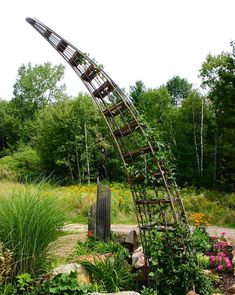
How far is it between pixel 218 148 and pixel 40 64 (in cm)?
2230

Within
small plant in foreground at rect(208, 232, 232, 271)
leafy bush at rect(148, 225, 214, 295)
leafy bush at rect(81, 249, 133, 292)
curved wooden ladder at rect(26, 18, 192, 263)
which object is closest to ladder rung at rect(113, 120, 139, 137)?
curved wooden ladder at rect(26, 18, 192, 263)

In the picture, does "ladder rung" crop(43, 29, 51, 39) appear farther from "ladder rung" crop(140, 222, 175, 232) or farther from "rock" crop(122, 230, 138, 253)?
"rock" crop(122, 230, 138, 253)

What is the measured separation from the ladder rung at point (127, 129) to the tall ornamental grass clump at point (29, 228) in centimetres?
94

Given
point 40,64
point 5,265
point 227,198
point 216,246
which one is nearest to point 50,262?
point 5,265

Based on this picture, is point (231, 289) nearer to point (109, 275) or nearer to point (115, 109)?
point (109, 275)

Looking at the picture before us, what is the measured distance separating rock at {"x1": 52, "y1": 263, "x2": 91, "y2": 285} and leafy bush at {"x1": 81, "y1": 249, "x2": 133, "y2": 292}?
74 mm

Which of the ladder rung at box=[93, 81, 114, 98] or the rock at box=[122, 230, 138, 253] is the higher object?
the ladder rung at box=[93, 81, 114, 98]

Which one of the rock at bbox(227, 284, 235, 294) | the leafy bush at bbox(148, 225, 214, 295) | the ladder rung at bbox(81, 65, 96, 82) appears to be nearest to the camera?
the leafy bush at bbox(148, 225, 214, 295)

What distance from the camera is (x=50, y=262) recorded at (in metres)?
3.82

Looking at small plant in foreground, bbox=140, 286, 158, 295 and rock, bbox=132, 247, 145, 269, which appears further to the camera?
rock, bbox=132, 247, 145, 269

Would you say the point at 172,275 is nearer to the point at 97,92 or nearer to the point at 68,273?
the point at 68,273

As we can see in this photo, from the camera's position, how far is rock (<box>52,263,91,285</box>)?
3.64 meters

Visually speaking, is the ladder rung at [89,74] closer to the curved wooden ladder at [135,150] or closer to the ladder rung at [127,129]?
the curved wooden ladder at [135,150]

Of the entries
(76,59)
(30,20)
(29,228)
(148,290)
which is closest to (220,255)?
(148,290)
